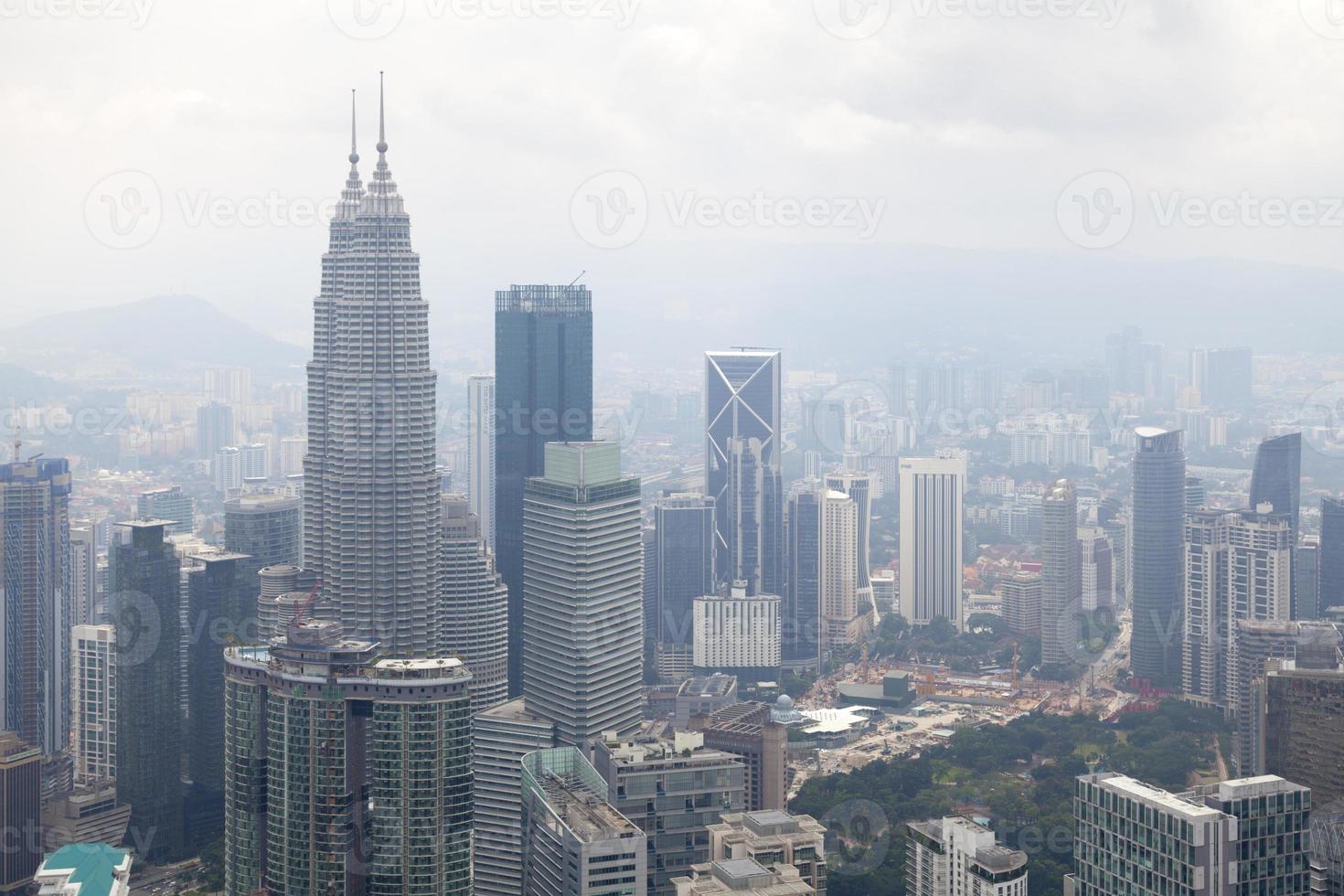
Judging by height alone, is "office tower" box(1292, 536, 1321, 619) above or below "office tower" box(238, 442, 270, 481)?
below

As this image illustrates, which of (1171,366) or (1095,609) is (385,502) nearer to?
(1095,609)

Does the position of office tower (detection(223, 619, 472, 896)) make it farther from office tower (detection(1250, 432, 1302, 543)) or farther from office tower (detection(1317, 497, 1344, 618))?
office tower (detection(1250, 432, 1302, 543))

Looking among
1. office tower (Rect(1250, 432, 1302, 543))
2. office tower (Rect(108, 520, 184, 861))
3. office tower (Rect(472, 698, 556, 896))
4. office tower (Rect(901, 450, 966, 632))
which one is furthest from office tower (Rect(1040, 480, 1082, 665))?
office tower (Rect(108, 520, 184, 861))

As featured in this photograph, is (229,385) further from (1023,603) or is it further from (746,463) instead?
(1023,603)

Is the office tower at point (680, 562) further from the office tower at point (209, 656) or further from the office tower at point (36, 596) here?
the office tower at point (36, 596)

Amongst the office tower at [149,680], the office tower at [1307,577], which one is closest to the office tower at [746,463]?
the office tower at [1307,577]
